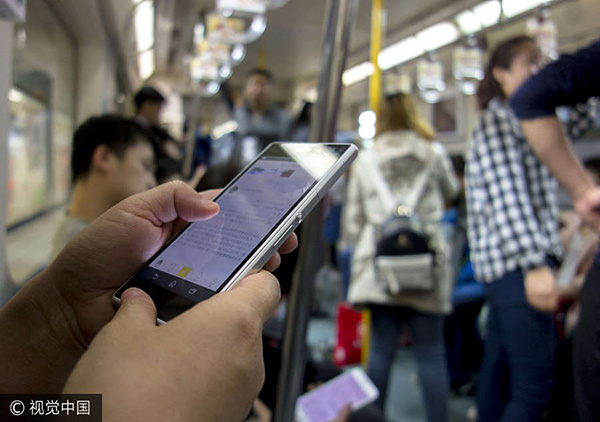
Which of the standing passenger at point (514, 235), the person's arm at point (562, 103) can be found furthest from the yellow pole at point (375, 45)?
the person's arm at point (562, 103)

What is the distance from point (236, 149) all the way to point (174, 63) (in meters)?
0.84

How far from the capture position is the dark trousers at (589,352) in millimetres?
600

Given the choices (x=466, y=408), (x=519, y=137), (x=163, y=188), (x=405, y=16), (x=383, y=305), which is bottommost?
(x=466, y=408)

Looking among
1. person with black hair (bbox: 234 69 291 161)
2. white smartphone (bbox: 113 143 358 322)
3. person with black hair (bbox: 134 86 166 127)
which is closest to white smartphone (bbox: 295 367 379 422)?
white smartphone (bbox: 113 143 358 322)

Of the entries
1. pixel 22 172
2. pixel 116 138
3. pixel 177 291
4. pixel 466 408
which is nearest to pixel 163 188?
pixel 177 291

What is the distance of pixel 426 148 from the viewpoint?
1.66 meters

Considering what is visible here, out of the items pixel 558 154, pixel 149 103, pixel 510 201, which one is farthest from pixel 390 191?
pixel 149 103

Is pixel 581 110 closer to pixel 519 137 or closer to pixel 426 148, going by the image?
pixel 519 137

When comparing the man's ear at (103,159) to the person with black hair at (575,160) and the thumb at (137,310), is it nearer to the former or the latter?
the thumb at (137,310)

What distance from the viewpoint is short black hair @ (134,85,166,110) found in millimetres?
2314

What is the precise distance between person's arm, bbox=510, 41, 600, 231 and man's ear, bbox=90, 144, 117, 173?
0.76 metres

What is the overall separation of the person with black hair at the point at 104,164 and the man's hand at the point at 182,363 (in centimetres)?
32

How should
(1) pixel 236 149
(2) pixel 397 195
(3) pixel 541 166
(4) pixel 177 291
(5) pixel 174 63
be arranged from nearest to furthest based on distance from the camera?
(4) pixel 177 291 → (3) pixel 541 166 → (2) pixel 397 195 → (1) pixel 236 149 → (5) pixel 174 63

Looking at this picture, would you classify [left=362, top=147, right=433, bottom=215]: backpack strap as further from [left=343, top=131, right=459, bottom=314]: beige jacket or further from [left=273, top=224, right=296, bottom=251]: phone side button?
[left=273, top=224, right=296, bottom=251]: phone side button
